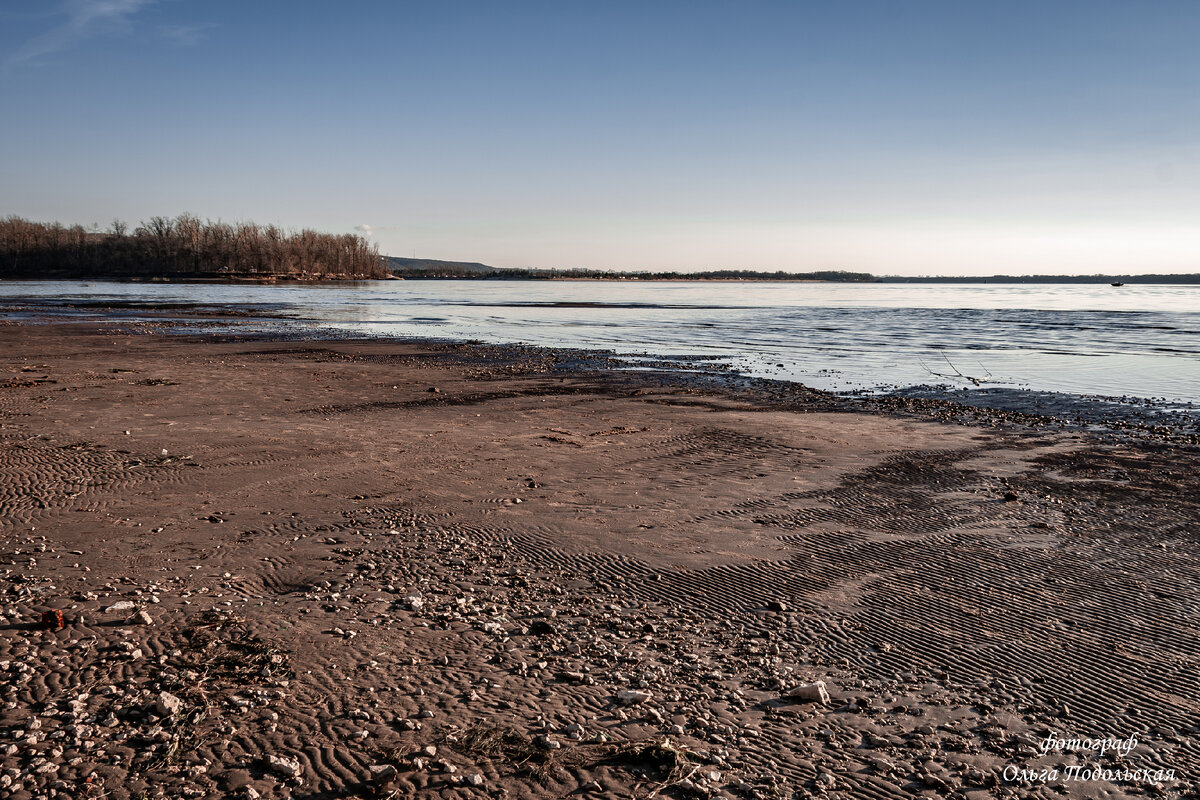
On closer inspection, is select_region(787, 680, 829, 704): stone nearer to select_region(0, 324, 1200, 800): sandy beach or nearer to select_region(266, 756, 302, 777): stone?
select_region(0, 324, 1200, 800): sandy beach

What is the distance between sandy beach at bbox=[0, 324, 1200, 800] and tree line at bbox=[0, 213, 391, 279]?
14532 cm

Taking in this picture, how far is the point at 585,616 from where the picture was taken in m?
5.90

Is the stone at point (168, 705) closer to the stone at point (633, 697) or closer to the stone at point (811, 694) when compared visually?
the stone at point (633, 697)

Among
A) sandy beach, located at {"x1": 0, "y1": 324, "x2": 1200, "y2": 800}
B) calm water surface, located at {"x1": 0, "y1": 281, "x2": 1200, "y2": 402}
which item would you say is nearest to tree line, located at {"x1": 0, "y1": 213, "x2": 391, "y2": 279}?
calm water surface, located at {"x1": 0, "y1": 281, "x2": 1200, "y2": 402}

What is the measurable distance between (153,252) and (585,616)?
16880cm

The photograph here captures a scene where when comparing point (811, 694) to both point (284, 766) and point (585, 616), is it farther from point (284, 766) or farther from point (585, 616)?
point (284, 766)

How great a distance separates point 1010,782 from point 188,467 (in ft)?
31.5

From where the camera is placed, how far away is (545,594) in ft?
20.6

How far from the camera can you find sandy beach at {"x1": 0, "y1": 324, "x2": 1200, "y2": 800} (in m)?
4.01

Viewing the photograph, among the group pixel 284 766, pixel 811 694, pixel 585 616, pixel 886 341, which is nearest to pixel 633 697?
pixel 811 694

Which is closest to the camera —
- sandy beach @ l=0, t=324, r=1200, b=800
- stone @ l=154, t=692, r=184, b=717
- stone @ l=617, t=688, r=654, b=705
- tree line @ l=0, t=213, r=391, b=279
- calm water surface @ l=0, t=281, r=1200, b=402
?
sandy beach @ l=0, t=324, r=1200, b=800

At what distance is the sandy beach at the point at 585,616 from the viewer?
13.2 feet

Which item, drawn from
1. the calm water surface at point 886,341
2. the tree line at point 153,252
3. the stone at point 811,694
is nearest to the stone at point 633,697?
the stone at point 811,694

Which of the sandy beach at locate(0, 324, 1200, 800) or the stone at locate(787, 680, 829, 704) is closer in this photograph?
the sandy beach at locate(0, 324, 1200, 800)
